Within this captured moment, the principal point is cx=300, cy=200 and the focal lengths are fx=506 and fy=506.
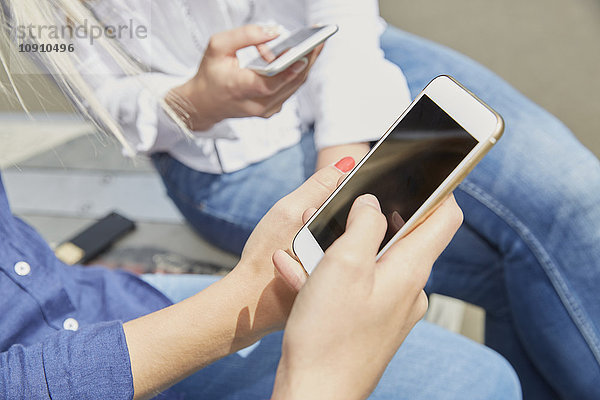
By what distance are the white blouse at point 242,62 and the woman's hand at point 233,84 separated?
0.14ft

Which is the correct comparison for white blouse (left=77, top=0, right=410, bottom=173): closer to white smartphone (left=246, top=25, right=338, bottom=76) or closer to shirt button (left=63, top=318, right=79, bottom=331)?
white smartphone (left=246, top=25, right=338, bottom=76)

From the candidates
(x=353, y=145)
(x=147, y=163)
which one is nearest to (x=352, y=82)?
(x=353, y=145)

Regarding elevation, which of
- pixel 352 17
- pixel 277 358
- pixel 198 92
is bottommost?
pixel 277 358

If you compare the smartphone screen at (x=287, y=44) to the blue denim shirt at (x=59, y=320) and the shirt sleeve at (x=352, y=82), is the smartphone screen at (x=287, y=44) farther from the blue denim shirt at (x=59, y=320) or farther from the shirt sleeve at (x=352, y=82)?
the blue denim shirt at (x=59, y=320)

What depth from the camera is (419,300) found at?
16.3 inches

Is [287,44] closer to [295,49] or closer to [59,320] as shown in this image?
[295,49]

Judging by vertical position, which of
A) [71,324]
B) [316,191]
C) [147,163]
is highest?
[316,191]

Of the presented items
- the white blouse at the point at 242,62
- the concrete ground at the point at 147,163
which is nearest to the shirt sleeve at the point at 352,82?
the white blouse at the point at 242,62

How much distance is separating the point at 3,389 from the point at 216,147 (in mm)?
421

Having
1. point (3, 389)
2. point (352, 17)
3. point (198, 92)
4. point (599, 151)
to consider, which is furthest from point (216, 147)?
point (599, 151)

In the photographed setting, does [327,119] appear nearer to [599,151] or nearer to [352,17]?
[352,17]

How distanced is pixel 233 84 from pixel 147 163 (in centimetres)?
65

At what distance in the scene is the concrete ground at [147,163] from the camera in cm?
117

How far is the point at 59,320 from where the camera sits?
1.76 feet
